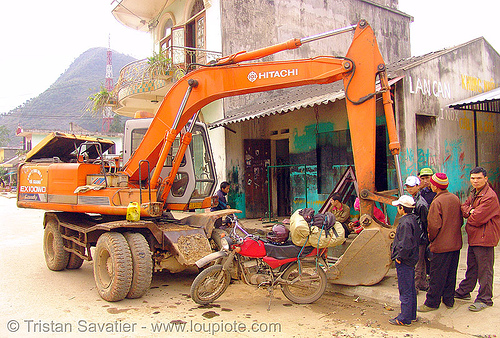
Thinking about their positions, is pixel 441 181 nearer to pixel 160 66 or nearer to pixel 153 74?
pixel 160 66

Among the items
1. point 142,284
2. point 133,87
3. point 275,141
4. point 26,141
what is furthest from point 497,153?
point 26,141

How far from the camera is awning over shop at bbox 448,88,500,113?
8.75 m

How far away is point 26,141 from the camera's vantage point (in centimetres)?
4712

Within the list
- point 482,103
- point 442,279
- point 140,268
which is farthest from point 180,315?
point 482,103

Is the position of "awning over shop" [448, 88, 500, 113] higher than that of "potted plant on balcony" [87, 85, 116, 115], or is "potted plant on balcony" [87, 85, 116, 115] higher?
"potted plant on balcony" [87, 85, 116, 115]

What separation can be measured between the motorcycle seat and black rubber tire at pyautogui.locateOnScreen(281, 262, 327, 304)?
6.0 inches

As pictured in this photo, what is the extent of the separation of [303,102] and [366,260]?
16.1ft

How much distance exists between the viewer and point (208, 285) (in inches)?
206

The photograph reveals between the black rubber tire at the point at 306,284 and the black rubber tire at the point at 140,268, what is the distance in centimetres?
194

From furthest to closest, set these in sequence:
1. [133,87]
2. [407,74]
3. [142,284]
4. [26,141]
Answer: [26,141], [133,87], [407,74], [142,284]

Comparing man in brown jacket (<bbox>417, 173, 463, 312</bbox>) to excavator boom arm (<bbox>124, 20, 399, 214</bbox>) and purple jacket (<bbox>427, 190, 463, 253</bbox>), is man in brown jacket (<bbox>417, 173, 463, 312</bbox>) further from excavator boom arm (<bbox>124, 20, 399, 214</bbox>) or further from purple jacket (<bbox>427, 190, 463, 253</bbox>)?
excavator boom arm (<bbox>124, 20, 399, 214</bbox>)

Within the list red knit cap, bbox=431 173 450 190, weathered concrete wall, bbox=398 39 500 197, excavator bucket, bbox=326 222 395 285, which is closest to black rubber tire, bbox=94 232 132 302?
excavator bucket, bbox=326 222 395 285

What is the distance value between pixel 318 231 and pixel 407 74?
4.90 metres

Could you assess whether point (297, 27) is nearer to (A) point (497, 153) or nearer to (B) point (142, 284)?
(A) point (497, 153)
